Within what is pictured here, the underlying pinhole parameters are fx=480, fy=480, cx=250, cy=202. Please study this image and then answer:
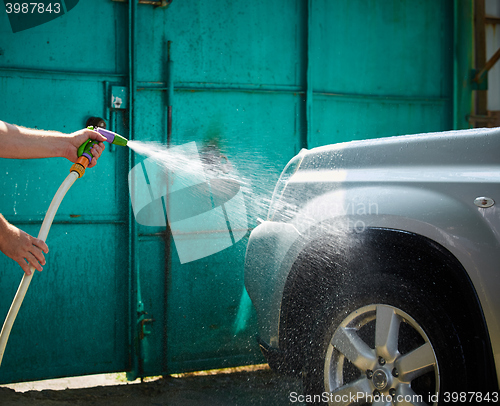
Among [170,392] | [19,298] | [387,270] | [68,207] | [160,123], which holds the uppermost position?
[160,123]

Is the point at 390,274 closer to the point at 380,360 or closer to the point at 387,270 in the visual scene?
the point at 387,270

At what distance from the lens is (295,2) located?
463cm

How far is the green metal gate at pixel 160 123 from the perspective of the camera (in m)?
4.04

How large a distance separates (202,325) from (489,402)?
2884 mm

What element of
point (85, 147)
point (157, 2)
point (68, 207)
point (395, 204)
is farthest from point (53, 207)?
point (157, 2)

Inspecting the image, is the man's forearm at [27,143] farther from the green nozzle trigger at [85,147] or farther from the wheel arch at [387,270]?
the wheel arch at [387,270]

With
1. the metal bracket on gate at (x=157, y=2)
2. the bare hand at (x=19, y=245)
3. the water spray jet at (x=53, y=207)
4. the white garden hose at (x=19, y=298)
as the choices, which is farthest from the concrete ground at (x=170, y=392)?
the metal bracket on gate at (x=157, y=2)

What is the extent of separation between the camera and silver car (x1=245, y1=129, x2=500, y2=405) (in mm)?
1969

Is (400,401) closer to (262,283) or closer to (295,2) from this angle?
(262,283)

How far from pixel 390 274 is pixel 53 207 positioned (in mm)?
1646

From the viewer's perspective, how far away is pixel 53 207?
7.61ft

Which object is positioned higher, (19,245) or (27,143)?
(27,143)

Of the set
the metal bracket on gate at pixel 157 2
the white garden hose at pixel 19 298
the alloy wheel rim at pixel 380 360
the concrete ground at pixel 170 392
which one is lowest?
the concrete ground at pixel 170 392

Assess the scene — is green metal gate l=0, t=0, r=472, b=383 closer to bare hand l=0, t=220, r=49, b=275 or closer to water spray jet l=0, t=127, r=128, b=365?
water spray jet l=0, t=127, r=128, b=365
